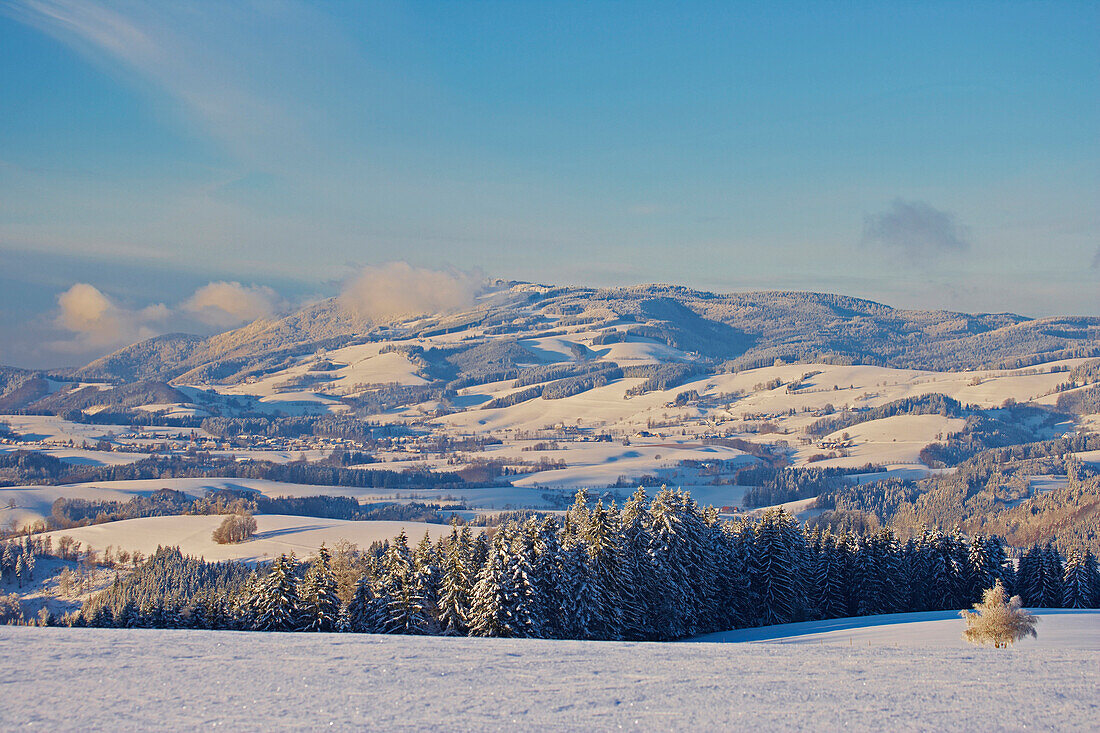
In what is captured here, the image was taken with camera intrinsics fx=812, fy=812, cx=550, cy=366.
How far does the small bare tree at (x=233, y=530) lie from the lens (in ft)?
461

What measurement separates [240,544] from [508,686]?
132188mm

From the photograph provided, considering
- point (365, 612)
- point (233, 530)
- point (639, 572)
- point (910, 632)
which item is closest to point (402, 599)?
point (365, 612)

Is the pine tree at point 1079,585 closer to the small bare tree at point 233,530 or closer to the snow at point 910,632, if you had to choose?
the snow at point 910,632

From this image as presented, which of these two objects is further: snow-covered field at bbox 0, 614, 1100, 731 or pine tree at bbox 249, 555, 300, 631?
pine tree at bbox 249, 555, 300, 631

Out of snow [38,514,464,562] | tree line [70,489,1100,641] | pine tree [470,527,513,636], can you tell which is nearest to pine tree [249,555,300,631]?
tree line [70,489,1100,641]

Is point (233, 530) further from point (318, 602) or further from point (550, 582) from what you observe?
point (550, 582)

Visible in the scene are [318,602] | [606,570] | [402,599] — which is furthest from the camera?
[606,570]

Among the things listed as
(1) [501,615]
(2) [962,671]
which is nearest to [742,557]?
(1) [501,615]

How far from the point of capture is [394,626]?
4234cm

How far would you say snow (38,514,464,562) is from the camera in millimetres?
133125

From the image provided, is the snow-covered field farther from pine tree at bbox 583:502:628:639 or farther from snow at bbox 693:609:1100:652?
pine tree at bbox 583:502:628:639

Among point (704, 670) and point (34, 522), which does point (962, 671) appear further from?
point (34, 522)

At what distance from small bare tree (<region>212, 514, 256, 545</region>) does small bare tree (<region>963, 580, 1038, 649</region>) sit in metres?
A: 131

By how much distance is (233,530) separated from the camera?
142 metres
